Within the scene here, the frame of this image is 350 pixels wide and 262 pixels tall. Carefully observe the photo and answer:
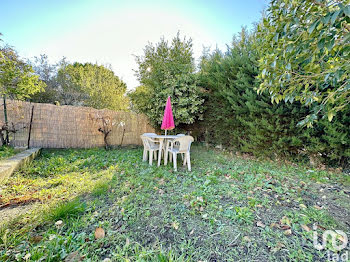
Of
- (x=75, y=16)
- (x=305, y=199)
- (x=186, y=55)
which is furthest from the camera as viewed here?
(x=186, y=55)

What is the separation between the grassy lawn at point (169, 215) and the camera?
1.24 meters

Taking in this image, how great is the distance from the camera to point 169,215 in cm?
175

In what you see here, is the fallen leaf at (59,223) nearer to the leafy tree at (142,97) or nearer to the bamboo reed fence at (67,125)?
the bamboo reed fence at (67,125)

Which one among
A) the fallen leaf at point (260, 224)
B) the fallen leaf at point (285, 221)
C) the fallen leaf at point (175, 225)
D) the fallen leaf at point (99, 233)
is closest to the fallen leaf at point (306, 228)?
the fallen leaf at point (285, 221)

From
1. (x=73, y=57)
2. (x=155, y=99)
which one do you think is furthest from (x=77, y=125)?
(x=73, y=57)

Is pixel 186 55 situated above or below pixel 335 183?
above

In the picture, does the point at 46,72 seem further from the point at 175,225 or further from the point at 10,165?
the point at 175,225

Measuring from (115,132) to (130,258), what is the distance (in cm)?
535

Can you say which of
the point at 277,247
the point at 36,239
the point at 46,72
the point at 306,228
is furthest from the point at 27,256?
the point at 46,72

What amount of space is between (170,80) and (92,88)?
6.31m

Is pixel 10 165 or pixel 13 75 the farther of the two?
pixel 13 75

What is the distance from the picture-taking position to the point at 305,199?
209 cm

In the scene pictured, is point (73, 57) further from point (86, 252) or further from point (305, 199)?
point (305, 199)

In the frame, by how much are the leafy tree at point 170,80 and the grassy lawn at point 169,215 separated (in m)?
3.32
